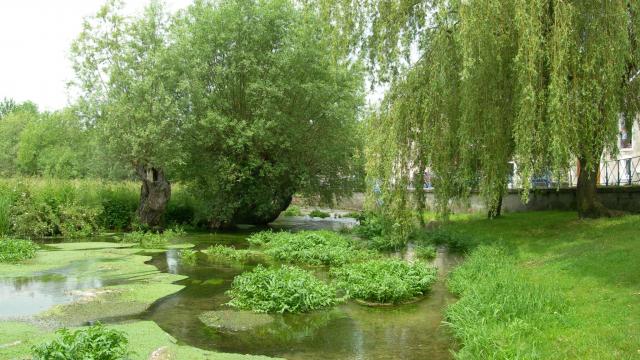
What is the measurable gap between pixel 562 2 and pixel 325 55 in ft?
37.7

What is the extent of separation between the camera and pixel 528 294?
808cm

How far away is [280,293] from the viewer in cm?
952

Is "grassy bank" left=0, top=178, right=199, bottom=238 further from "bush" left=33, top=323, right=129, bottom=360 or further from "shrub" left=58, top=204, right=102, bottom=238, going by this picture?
"bush" left=33, top=323, right=129, bottom=360

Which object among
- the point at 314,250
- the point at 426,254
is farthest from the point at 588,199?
the point at 314,250

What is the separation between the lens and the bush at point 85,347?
18.3 ft

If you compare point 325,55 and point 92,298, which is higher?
point 325,55

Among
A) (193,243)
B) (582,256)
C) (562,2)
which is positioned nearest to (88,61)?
(193,243)

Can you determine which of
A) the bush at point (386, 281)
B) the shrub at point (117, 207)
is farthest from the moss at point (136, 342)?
the shrub at point (117, 207)

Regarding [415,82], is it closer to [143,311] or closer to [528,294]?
[528,294]

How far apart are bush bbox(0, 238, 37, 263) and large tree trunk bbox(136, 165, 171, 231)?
9.18 metres

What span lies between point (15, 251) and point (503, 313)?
12.6m

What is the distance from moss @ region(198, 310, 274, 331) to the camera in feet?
27.4

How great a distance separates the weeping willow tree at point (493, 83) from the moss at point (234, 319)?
20.5ft

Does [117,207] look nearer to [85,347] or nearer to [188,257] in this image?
[188,257]
